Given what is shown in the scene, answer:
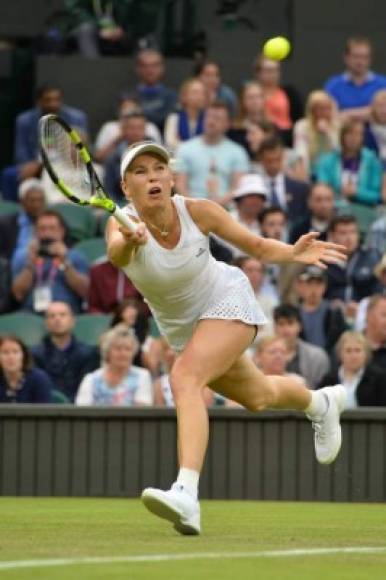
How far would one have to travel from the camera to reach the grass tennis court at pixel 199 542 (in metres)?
6.25

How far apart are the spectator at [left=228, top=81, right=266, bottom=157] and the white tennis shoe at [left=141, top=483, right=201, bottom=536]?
8.87m

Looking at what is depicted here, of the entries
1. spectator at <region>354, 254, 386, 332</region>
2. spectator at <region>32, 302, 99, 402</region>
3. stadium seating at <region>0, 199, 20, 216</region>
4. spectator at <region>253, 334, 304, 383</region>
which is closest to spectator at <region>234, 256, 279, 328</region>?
spectator at <region>354, 254, 386, 332</region>

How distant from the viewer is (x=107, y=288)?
1451 centimetres

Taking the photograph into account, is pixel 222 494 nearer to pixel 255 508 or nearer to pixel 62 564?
pixel 255 508

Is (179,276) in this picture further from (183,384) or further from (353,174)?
(353,174)

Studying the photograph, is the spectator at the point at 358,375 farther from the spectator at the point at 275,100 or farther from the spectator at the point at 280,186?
the spectator at the point at 275,100

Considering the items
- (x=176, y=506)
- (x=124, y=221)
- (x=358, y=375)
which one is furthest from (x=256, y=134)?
(x=176, y=506)

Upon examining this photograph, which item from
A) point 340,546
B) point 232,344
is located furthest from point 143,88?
point 340,546

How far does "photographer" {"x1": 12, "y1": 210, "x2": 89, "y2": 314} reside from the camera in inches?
573

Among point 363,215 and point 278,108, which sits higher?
point 278,108

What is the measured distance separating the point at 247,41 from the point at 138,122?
2.83 metres

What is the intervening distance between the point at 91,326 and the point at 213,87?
3.54m

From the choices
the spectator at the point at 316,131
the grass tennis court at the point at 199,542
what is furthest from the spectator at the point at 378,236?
the grass tennis court at the point at 199,542

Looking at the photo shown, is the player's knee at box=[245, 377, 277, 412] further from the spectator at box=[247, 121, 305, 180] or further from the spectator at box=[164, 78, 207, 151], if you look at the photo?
the spectator at box=[164, 78, 207, 151]
